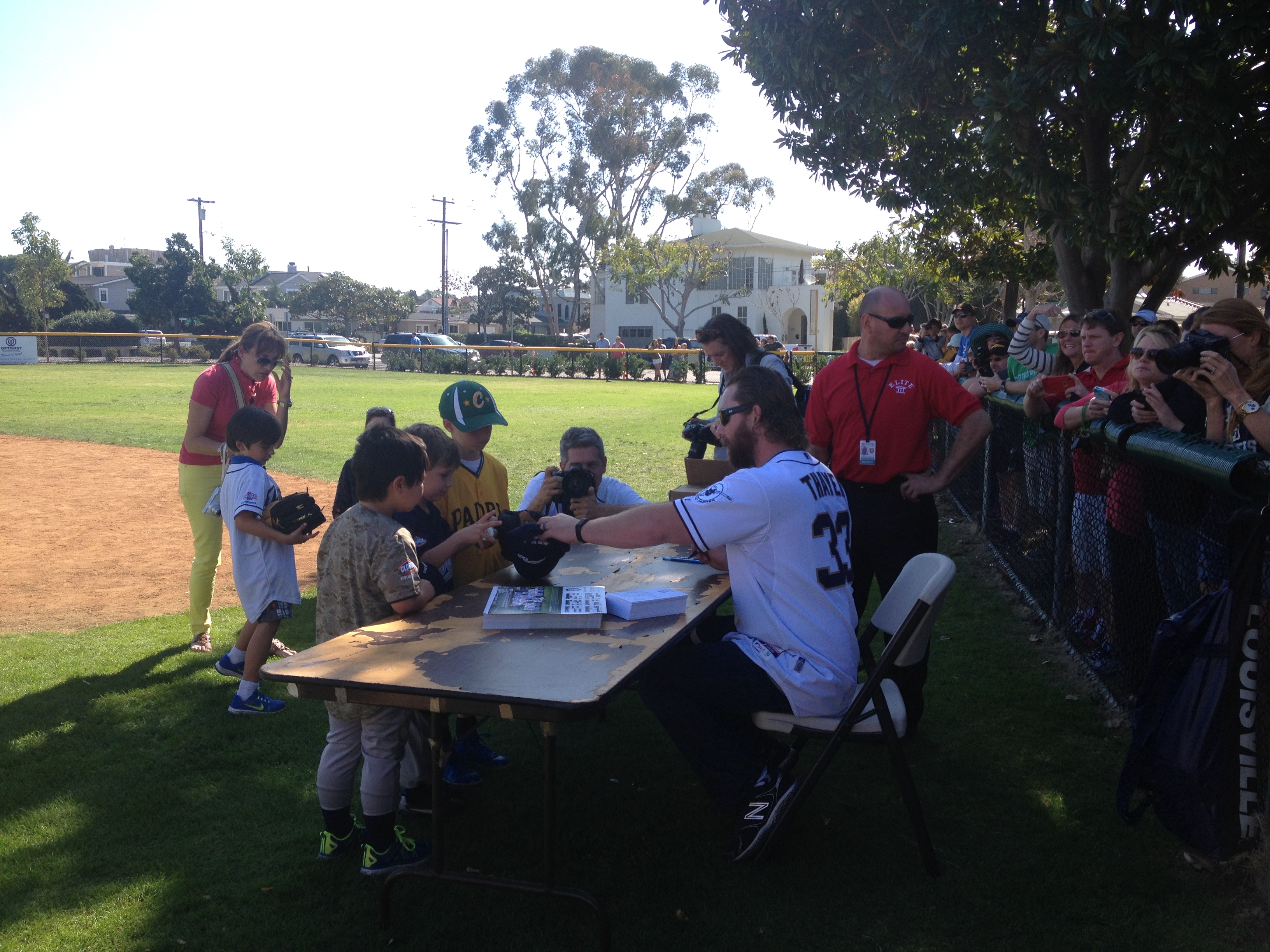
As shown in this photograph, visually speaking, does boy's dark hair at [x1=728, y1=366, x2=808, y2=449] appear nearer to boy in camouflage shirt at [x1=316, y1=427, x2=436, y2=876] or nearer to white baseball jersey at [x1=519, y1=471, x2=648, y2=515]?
boy in camouflage shirt at [x1=316, y1=427, x2=436, y2=876]

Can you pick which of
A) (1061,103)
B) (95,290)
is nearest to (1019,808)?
(1061,103)

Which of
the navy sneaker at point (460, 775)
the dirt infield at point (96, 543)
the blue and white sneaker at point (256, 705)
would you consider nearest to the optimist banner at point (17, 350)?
the dirt infield at point (96, 543)

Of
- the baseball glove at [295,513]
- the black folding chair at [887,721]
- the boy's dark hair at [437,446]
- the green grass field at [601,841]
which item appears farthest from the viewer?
the baseball glove at [295,513]

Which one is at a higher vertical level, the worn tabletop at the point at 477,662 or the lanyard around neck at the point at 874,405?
the lanyard around neck at the point at 874,405

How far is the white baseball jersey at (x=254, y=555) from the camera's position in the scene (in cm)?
462

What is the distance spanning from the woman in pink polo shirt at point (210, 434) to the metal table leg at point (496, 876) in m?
3.08

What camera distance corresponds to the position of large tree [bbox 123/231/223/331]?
53.7 metres

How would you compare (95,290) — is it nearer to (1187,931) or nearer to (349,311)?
(349,311)

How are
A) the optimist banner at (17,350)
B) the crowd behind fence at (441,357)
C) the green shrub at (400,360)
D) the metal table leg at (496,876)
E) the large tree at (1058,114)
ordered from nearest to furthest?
the metal table leg at (496,876) < the large tree at (1058,114) < the crowd behind fence at (441,357) < the optimist banner at (17,350) < the green shrub at (400,360)

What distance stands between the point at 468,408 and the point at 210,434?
6.62ft

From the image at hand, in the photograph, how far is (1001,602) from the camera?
21.8ft

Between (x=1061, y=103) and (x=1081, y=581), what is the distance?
503 centimetres

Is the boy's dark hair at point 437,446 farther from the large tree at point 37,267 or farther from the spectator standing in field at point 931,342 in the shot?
the large tree at point 37,267

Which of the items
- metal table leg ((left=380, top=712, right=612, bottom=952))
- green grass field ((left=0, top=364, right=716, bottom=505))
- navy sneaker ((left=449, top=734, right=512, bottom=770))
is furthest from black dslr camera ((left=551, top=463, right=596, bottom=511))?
green grass field ((left=0, top=364, right=716, bottom=505))
